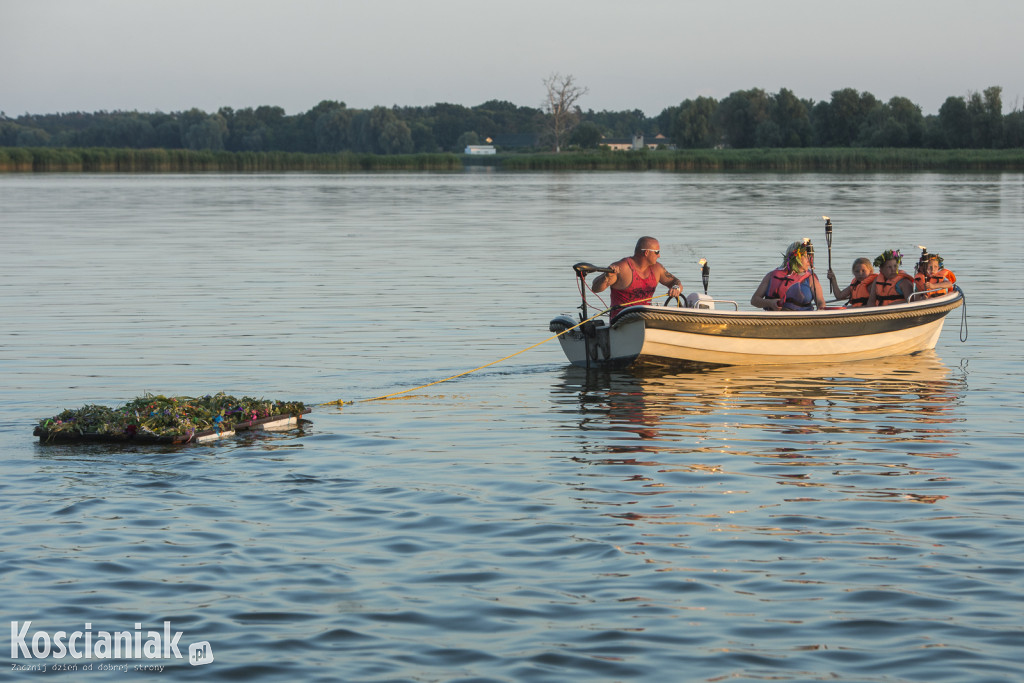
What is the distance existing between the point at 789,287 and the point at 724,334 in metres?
1.32

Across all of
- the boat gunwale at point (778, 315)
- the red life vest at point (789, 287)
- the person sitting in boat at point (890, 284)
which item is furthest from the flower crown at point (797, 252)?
the person sitting in boat at point (890, 284)

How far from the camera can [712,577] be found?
719 centimetres

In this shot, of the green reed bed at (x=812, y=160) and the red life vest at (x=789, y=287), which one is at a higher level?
the green reed bed at (x=812, y=160)

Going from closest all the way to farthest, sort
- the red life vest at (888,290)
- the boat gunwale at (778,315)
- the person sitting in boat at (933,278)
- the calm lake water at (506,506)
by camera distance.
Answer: the calm lake water at (506,506) < the boat gunwale at (778,315) < the red life vest at (888,290) < the person sitting in boat at (933,278)

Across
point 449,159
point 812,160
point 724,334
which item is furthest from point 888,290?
point 449,159

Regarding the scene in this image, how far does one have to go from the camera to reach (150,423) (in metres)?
10.4

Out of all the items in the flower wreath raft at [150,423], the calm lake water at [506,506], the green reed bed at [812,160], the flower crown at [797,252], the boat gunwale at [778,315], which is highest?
the green reed bed at [812,160]

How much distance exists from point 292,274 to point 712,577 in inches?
755

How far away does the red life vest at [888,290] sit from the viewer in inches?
628

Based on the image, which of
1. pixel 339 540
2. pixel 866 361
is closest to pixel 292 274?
pixel 866 361

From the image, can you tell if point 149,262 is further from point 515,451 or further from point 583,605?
point 583,605

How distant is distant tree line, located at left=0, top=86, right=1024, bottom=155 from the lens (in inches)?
4114

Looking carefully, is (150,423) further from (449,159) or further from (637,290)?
(449,159)

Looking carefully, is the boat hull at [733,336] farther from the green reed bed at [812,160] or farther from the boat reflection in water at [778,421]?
the green reed bed at [812,160]
